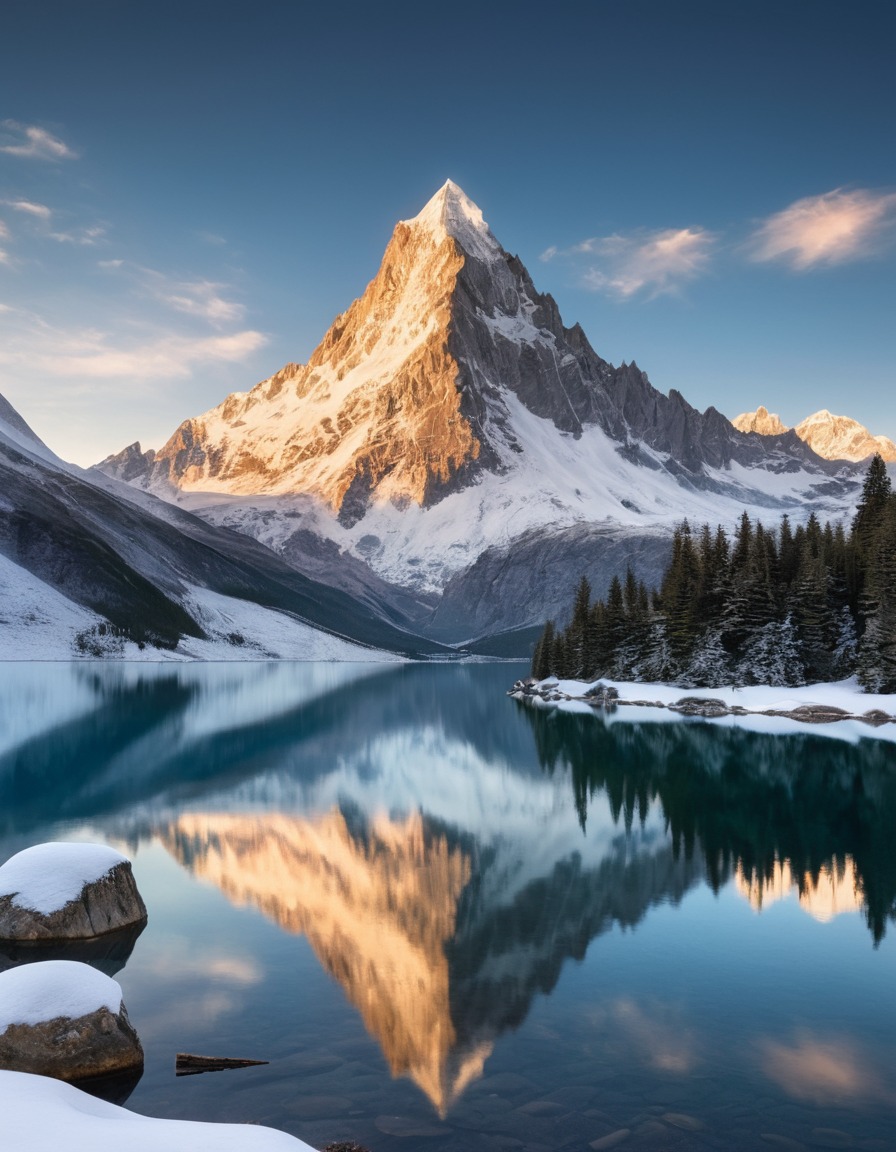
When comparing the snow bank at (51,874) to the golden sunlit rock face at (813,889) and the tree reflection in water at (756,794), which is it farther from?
the tree reflection in water at (756,794)

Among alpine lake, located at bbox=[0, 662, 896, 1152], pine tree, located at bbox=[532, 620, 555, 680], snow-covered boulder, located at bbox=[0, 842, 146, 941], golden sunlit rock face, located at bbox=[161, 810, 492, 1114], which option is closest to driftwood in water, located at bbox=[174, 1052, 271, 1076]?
alpine lake, located at bbox=[0, 662, 896, 1152]

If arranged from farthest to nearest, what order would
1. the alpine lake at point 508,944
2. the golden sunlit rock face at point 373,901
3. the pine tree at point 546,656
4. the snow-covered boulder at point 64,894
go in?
the pine tree at point 546,656 → the snow-covered boulder at point 64,894 → the golden sunlit rock face at point 373,901 → the alpine lake at point 508,944

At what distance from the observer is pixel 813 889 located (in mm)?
26844

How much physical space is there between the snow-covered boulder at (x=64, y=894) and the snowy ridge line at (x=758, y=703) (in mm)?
55228

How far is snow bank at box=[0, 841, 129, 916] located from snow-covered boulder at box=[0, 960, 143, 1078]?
6.49m

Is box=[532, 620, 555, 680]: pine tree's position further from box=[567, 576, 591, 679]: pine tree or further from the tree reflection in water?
the tree reflection in water

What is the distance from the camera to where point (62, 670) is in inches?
5748

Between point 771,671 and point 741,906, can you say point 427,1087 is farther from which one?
point 771,671

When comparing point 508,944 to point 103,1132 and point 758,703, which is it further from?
point 758,703

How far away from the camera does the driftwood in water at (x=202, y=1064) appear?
555 inches

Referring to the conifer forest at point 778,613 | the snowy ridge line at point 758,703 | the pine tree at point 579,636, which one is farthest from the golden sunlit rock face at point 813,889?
the pine tree at point 579,636

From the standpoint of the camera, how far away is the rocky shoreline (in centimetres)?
7625

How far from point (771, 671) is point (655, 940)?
75096mm

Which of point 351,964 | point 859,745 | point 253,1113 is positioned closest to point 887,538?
point 859,745
